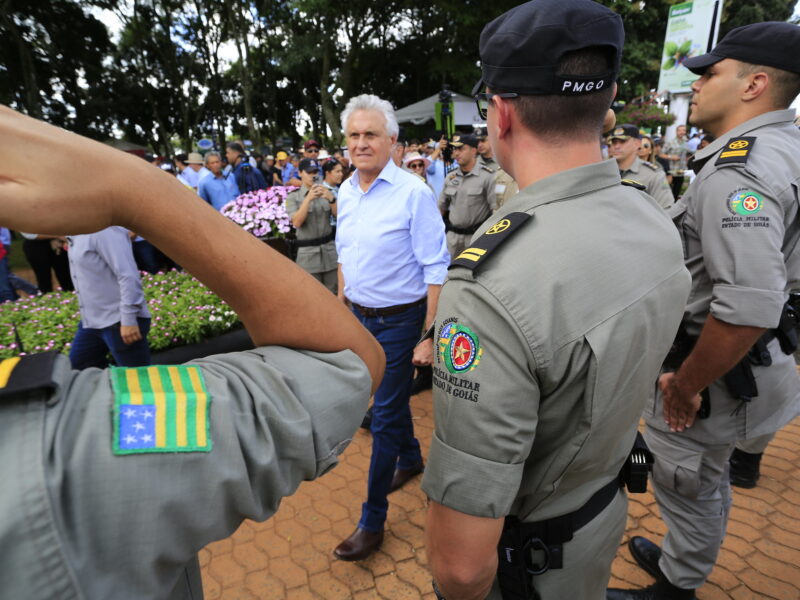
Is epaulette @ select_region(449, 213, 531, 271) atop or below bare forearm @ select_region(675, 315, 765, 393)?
atop

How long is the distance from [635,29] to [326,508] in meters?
30.9

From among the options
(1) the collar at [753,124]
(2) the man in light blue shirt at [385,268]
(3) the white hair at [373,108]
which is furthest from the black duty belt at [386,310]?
(1) the collar at [753,124]

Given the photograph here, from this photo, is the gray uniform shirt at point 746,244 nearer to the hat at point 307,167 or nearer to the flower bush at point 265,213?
the hat at point 307,167

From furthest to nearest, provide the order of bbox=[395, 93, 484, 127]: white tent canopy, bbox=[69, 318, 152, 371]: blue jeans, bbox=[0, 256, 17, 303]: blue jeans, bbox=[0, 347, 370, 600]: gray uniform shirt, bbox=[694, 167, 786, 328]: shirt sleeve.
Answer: bbox=[395, 93, 484, 127]: white tent canopy → bbox=[0, 256, 17, 303]: blue jeans → bbox=[69, 318, 152, 371]: blue jeans → bbox=[694, 167, 786, 328]: shirt sleeve → bbox=[0, 347, 370, 600]: gray uniform shirt

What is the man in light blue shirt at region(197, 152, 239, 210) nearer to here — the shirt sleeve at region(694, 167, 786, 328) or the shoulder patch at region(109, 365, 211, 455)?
the shirt sleeve at region(694, 167, 786, 328)

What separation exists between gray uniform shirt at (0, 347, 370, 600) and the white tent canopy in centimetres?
1857

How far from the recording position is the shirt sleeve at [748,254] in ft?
5.43

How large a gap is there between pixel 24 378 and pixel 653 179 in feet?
17.6

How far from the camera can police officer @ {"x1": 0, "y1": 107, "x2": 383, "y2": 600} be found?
0.53 metres

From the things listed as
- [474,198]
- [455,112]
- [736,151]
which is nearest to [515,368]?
[736,151]

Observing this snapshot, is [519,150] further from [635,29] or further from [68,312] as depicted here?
[635,29]

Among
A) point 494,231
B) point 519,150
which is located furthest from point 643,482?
point 519,150

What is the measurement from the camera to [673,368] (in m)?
2.04

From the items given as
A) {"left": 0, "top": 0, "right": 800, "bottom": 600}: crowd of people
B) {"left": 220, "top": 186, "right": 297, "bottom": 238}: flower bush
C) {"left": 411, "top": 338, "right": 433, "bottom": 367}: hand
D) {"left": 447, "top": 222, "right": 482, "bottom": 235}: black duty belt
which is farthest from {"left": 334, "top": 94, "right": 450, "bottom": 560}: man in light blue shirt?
{"left": 447, "top": 222, "right": 482, "bottom": 235}: black duty belt
